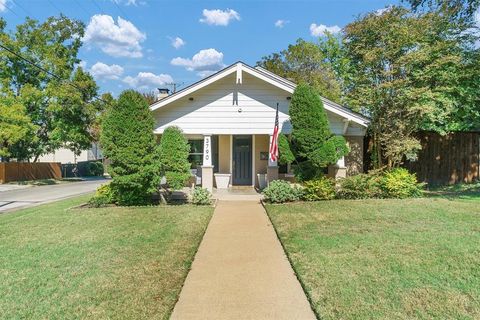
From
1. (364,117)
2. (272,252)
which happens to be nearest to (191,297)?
(272,252)

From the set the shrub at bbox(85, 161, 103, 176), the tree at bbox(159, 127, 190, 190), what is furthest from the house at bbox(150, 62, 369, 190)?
the shrub at bbox(85, 161, 103, 176)

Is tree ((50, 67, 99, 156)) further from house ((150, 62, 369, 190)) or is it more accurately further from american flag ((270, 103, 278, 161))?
american flag ((270, 103, 278, 161))

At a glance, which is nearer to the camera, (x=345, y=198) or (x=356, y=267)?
(x=356, y=267)

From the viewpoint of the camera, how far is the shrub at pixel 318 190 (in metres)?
11.9

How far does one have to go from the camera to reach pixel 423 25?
13.7 m

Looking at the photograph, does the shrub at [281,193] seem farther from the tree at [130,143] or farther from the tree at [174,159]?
the tree at [130,143]

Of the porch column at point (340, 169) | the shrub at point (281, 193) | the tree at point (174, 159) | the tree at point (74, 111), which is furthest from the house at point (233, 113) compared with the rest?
the tree at point (74, 111)

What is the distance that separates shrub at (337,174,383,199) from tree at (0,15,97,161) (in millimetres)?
20560

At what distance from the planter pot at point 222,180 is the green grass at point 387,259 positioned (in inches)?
235

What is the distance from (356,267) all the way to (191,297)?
243 centimetres

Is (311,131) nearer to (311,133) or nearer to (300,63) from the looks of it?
(311,133)

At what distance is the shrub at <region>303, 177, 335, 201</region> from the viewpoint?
11.9 m

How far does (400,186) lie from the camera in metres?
12.0

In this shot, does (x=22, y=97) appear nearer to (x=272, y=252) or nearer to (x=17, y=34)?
(x=17, y=34)
